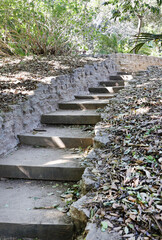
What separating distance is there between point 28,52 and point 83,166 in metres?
5.05

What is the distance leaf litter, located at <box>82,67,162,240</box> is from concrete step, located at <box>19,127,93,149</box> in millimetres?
368

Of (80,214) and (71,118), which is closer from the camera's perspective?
(80,214)

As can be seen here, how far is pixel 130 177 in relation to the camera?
1718 mm

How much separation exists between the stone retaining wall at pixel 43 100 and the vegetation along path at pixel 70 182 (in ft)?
0.59

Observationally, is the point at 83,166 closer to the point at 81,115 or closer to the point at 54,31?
the point at 81,115

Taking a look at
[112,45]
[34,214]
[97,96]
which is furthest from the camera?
[112,45]

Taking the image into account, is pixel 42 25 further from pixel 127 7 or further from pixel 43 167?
pixel 43 167

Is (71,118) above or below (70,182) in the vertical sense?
above

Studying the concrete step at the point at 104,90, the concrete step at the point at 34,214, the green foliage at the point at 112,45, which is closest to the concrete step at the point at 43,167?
the concrete step at the point at 34,214

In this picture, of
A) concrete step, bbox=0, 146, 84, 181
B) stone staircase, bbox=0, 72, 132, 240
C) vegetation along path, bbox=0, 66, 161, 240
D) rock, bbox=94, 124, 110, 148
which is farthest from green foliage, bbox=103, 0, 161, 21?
concrete step, bbox=0, 146, 84, 181

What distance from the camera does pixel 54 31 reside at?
20.2 ft

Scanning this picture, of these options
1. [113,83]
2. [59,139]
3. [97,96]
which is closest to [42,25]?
[113,83]

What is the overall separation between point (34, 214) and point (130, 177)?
887mm

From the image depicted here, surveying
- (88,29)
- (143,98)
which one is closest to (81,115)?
(143,98)
